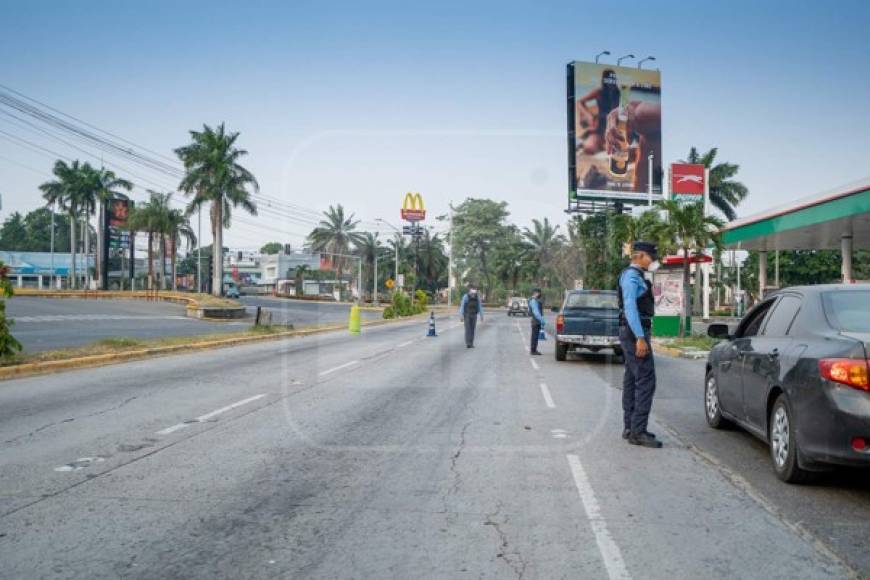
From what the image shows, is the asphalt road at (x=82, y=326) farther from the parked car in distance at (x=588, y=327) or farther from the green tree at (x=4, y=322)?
the parked car in distance at (x=588, y=327)

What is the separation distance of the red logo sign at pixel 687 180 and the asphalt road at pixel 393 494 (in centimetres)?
3301

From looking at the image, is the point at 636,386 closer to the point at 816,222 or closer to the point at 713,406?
the point at 713,406

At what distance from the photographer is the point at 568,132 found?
Answer: 5141 centimetres

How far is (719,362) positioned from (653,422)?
1285mm

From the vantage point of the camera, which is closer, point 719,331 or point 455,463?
point 455,463

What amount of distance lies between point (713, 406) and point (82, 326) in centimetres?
2873

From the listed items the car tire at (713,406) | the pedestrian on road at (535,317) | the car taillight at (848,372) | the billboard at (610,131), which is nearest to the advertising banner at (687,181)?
the billboard at (610,131)

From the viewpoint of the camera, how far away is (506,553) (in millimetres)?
4414

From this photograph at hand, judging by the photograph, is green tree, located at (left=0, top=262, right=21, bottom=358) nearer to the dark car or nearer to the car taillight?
the dark car

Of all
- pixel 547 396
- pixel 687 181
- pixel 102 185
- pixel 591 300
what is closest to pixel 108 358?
pixel 547 396

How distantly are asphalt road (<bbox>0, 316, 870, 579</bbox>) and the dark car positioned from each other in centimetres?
37

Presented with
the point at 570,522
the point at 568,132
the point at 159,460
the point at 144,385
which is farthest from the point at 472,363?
the point at 568,132

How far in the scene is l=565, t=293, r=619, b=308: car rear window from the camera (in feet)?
58.5

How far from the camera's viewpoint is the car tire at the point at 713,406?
841 cm
